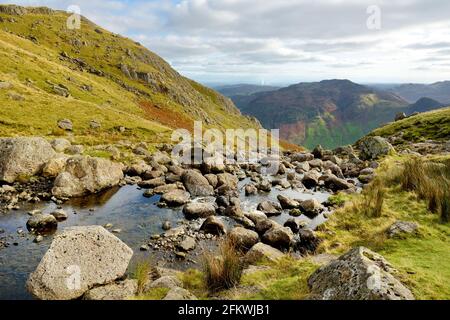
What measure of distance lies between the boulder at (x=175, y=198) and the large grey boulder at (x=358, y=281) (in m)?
16.6

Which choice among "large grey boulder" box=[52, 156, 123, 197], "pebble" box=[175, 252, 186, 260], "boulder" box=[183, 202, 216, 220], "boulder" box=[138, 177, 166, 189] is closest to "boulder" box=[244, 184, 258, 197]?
"boulder" box=[183, 202, 216, 220]

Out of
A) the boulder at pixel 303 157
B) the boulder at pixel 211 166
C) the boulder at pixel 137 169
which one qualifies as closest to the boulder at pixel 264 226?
the boulder at pixel 211 166

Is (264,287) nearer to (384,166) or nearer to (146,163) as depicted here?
(146,163)

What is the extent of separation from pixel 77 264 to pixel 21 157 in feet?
64.7

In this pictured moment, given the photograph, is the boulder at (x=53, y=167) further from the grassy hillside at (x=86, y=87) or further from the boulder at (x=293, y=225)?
the boulder at (x=293, y=225)

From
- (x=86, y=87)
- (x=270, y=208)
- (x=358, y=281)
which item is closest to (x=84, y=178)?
(x=270, y=208)

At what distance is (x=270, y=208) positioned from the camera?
25812 millimetres

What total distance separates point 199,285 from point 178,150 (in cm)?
3158

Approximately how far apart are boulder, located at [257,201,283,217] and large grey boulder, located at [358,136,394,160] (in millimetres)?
25695

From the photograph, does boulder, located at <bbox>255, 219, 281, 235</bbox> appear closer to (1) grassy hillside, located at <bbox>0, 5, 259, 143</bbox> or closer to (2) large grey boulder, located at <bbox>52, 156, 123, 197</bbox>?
(2) large grey boulder, located at <bbox>52, 156, 123, 197</bbox>

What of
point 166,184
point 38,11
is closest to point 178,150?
point 166,184

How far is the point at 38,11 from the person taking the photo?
542ft

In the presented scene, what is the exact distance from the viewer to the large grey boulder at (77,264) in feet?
40.5

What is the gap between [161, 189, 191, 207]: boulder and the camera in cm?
2601
